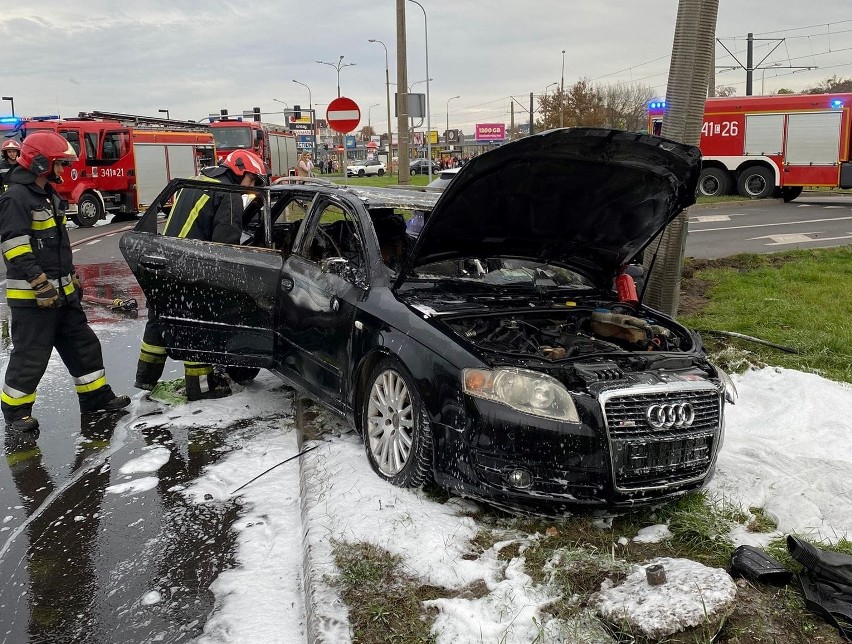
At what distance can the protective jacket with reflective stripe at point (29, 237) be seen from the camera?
17.3 ft

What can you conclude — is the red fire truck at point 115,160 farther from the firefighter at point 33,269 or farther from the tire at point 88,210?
the firefighter at point 33,269

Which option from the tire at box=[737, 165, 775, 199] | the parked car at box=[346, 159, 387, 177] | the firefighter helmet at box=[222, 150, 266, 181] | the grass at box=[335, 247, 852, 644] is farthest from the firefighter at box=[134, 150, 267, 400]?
the parked car at box=[346, 159, 387, 177]

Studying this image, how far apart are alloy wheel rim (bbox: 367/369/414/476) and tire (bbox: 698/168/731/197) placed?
2048cm

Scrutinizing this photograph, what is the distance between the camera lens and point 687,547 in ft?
11.5

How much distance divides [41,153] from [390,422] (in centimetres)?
312

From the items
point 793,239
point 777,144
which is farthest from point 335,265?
point 777,144

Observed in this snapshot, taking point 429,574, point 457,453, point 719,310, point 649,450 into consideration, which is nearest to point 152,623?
point 429,574

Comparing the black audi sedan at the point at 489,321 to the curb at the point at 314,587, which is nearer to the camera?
the curb at the point at 314,587

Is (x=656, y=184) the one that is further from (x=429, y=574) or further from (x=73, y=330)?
(x=73, y=330)

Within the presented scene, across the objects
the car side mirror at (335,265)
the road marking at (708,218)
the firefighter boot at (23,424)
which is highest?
the car side mirror at (335,265)

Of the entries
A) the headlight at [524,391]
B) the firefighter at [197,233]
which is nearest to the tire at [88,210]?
the firefighter at [197,233]

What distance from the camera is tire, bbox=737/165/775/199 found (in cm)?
2214

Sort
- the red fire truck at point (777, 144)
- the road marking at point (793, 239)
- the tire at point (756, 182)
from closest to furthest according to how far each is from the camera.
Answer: the road marking at point (793, 239)
the red fire truck at point (777, 144)
the tire at point (756, 182)

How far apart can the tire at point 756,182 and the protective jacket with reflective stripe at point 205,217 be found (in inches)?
775
